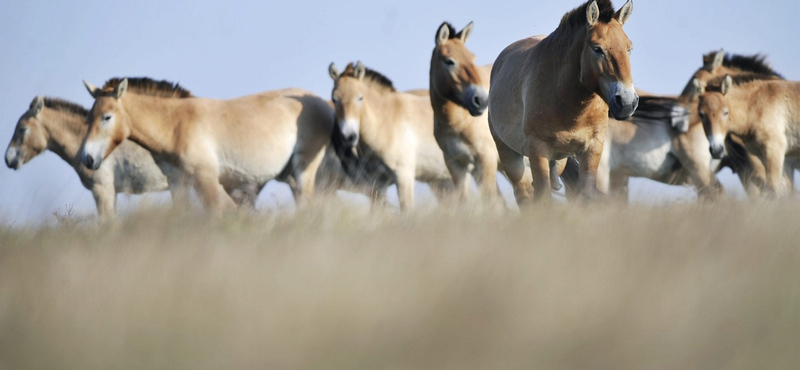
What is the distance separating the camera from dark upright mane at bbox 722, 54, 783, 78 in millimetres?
13266

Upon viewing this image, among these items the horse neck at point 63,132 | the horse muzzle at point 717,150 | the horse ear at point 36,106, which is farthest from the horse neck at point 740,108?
the horse ear at point 36,106

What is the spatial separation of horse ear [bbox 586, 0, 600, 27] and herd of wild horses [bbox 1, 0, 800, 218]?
75 centimetres

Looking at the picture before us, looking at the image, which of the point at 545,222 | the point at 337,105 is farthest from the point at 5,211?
the point at 337,105

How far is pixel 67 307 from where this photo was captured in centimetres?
338

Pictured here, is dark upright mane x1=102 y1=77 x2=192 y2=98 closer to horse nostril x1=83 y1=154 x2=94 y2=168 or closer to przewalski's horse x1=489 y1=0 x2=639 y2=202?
horse nostril x1=83 y1=154 x2=94 y2=168

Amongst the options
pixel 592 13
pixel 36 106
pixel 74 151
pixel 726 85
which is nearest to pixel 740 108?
pixel 726 85

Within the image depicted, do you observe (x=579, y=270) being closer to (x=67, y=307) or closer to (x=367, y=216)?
(x=67, y=307)

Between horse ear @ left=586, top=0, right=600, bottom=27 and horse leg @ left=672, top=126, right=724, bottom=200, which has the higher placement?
horse ear @ left=586, top=0, right=600, bottom=27

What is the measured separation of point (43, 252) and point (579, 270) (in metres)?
2.74

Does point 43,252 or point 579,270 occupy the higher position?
point 579,270

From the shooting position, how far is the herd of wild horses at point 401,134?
9.71m

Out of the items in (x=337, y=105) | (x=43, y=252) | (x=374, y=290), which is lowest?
(x=337, y=105)

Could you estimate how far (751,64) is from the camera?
13.4 m

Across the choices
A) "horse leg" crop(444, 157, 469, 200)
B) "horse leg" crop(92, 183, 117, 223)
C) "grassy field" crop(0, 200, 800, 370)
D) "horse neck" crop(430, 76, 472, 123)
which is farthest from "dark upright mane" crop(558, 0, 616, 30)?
"horse leg" crop(92, 183, 117, 223)
